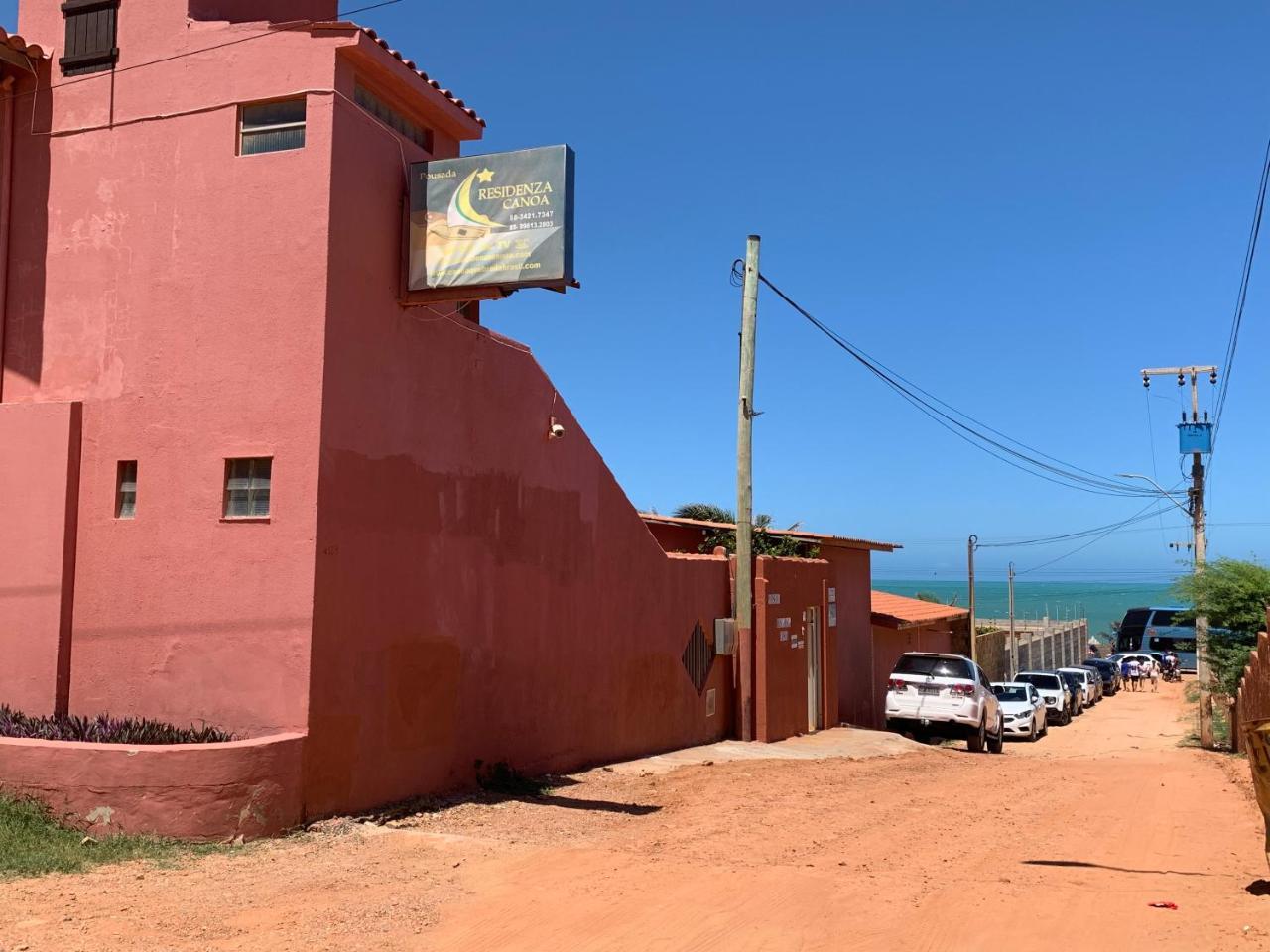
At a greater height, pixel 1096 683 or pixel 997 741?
pixel 997 741

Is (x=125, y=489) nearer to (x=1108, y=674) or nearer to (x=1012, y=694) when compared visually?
(x=1012, y=694)

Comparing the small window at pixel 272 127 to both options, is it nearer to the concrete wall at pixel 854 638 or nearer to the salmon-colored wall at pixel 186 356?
the salmon-colored wall at pixel 186 356

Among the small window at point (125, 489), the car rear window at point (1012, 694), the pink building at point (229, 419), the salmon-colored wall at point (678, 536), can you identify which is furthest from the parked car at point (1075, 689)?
the small window at point (125, 489)

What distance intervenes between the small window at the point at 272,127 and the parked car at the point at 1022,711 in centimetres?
2527

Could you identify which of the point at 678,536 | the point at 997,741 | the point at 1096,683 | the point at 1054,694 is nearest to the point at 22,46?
the point at 678,536

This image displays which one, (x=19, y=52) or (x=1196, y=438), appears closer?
(x=19, y=52)

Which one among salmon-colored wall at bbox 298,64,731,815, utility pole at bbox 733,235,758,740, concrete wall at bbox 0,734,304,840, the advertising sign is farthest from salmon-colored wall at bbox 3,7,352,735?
utility pole at bbox 733,235,758,740

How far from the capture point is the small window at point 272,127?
10.3 m

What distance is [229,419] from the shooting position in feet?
33.0

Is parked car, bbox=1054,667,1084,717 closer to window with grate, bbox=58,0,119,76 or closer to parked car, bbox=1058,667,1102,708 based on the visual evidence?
parked car, bbox=1058,667,1102,708

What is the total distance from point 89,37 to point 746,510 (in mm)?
11327

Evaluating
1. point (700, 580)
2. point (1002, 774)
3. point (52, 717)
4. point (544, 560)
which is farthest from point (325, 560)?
point (1002, 774)

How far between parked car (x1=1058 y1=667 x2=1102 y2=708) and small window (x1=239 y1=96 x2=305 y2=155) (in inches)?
1519

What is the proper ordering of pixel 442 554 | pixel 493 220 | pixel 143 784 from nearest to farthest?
pixel 143 784 < pixel 493 220 < pixel 442 554
